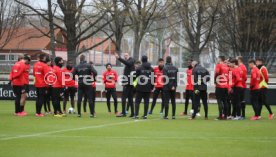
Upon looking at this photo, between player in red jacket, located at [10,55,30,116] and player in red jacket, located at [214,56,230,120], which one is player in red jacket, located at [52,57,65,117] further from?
player in red jacket, located at [214,56,230,120]

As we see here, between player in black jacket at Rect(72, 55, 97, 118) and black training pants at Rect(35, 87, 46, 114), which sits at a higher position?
player in black jacket at Rect(72, 55, 97, 118)

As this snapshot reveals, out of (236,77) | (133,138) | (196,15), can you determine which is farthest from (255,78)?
(196,15)

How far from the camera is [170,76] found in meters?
20.5

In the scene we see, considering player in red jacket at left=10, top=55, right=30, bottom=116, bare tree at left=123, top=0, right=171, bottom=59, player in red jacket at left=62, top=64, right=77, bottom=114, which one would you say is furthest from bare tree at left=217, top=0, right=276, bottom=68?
player in red jacket at left=10, top=55, right=30, bottom=116

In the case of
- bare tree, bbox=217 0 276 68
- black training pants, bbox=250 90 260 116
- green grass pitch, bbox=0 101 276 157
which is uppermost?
bare tree, bbox=217 0 276 68

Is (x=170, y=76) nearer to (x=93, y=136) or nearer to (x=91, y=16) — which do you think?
(x=93, y=136)

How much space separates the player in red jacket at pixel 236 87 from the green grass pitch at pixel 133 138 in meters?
1.75

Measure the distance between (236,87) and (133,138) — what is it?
25.3 feet

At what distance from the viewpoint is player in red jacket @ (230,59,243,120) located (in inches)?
808

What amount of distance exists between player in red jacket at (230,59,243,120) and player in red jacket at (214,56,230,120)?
1.28 feet

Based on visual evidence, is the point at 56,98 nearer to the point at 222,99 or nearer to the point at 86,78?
the point at 86,78

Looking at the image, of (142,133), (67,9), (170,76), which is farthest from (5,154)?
(67,9)

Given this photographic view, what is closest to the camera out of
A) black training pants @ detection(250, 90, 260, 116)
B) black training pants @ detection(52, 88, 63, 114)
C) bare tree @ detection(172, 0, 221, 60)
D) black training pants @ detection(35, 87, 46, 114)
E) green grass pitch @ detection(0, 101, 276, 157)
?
green grass pitch @ detection(0, 101, 276, 157)

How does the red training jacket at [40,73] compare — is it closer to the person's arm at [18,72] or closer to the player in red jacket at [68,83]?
the person's arm at [18,72]
